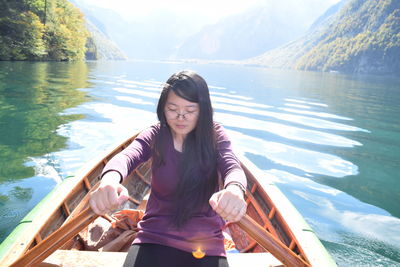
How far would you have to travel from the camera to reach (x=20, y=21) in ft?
117

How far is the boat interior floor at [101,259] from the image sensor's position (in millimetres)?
2688

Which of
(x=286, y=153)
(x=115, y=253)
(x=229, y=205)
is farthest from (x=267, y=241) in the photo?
(x=286, y=153)

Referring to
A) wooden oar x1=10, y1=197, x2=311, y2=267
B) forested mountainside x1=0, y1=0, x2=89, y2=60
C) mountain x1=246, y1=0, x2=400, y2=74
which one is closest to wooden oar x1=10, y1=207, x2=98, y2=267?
wooden oar x1=10, y1=197, x2=311, y2=267

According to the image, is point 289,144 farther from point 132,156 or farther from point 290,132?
point 132,156

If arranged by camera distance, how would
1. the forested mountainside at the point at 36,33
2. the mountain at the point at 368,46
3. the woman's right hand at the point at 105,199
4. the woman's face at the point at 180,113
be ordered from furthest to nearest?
the mountain at the point at 368,46 < the forested mountainside at the point at 36,33 < the woman's face at the point at 180,113 < the woman's right hand at the point at 105,199

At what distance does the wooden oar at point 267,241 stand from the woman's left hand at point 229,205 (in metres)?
0.07

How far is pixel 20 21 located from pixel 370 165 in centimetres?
3930

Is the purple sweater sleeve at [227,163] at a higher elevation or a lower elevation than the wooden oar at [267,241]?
higher

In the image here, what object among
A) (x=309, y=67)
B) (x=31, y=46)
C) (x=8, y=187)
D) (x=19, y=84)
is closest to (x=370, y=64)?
(x=309, y=67)

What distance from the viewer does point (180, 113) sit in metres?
2.30

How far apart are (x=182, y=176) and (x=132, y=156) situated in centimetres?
41

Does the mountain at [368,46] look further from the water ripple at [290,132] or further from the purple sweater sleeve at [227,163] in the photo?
the purple sweater sleeve at [227,163]

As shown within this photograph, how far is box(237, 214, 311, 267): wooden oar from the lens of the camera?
1.89 meters

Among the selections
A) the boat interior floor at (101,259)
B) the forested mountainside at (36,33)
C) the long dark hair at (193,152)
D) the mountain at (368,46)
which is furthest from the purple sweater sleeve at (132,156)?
the mountain at (368,46)
